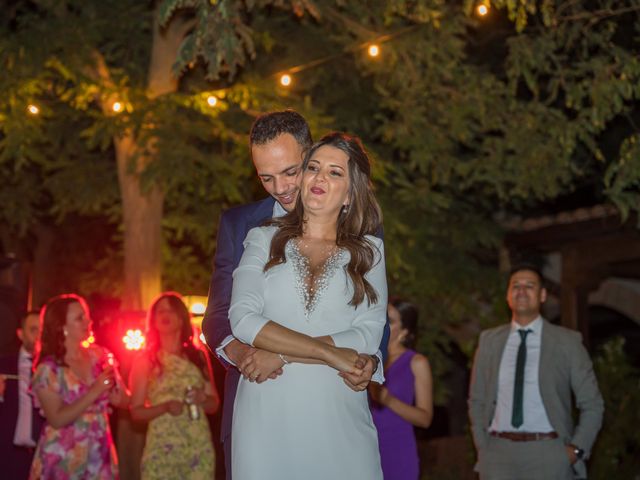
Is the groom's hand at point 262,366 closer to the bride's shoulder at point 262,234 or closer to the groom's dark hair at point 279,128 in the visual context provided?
the bride's shoulder at point 262,234

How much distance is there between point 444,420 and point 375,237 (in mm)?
20392

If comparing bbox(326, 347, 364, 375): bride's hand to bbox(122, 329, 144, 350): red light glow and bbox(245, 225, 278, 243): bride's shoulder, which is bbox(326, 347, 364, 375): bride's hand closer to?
bbox(245, 225, 278, 243): bride's shoulder

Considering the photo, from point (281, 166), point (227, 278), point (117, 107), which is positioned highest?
point (117, 107)

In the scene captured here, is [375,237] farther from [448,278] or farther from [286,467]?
[448,278]

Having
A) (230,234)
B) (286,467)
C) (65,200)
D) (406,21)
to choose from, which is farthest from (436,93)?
(286,467)

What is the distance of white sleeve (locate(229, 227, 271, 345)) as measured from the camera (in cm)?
352

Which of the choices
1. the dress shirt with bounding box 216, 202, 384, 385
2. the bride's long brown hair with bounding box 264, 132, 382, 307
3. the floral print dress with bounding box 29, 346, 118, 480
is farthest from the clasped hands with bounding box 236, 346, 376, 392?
the floral print dress with bounding box 29, 346, 118, 480

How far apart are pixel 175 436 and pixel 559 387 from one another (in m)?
2.69

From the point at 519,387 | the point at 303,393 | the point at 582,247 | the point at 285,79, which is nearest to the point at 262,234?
the point at 303,393

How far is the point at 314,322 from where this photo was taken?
140 inches

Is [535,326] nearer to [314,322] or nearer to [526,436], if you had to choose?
[526,436]

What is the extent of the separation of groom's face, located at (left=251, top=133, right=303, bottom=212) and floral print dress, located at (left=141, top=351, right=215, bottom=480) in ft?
11.8

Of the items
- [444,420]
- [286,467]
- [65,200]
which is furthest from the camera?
[444,420]

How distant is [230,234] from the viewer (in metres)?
4.17
